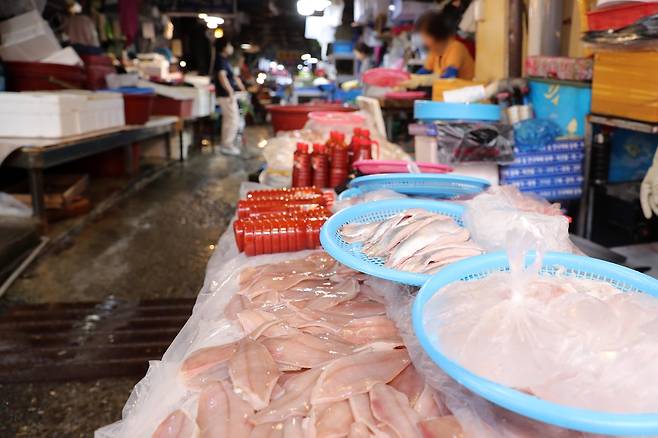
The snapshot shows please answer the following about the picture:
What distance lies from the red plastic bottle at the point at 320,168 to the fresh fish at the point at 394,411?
A: 2337mm

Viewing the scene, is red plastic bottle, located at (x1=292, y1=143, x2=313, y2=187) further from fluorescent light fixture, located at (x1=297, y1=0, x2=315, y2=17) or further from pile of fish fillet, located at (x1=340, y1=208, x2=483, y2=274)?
fluorescent light fixture, located at (x1=297, y1=0, x2=315, y2=17)

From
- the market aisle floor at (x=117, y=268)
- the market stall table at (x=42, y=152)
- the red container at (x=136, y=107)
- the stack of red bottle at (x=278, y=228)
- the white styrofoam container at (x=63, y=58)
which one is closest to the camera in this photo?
the stack of red bottle at (x=278, y=228)

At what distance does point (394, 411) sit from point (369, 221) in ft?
2.93

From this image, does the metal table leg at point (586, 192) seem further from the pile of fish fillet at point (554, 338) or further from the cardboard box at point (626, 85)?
the pile of fish fillet at point (554, 338)

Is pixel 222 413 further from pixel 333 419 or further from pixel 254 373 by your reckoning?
pixel 333 419

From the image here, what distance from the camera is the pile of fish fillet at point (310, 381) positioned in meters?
1.16

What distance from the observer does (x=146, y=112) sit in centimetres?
807

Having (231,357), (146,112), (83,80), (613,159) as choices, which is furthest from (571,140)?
(83,80)

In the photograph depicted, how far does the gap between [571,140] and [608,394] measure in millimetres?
3469

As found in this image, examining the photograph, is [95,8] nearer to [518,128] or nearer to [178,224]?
[178,224]

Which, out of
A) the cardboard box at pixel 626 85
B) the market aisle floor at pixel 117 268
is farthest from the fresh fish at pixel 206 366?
the cardboard box at pixel 626 85

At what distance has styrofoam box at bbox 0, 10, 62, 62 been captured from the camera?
723 centimetres

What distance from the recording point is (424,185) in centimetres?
262

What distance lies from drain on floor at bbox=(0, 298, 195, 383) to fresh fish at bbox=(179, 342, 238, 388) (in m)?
1.96
